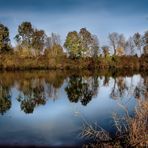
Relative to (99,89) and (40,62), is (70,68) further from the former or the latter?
(99,89)

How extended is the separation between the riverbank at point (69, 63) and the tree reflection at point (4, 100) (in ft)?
129

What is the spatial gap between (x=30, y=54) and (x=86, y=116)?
6402cm

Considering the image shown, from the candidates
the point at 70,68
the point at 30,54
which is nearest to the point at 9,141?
the point at 70,68

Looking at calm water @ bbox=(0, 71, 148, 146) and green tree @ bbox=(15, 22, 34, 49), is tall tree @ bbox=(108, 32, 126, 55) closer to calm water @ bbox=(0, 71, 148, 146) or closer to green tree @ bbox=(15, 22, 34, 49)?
green tree @ bbox=(15, 22, 34, 49)

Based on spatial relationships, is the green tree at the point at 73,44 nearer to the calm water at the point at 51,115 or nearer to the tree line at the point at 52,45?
the tree line at the point at 52,45

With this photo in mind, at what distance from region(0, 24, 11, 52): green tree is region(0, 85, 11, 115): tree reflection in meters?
48.3

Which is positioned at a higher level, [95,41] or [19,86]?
[95,41]

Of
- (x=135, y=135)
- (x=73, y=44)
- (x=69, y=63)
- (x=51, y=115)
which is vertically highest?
(x=73, y=44)

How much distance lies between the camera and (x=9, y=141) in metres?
13.4

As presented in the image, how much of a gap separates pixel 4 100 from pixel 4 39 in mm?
57956

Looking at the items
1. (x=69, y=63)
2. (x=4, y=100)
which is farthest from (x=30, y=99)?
(x=69, y=63)

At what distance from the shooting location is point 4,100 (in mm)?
26188

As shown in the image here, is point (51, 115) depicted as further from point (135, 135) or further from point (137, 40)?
point (137, 40)

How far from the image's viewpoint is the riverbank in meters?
73.0
